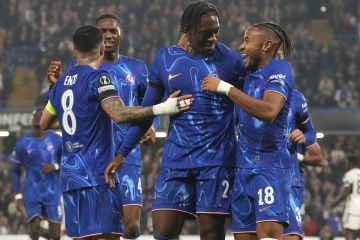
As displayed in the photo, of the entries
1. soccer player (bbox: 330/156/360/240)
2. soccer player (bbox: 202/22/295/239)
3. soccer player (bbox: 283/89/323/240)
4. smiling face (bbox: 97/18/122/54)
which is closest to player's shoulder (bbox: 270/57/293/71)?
soccer player (bbox: 202/22/295/239)

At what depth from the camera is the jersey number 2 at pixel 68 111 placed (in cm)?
732

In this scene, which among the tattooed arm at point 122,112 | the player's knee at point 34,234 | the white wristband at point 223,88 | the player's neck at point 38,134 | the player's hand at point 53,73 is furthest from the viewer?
the player's neck at point 38,134

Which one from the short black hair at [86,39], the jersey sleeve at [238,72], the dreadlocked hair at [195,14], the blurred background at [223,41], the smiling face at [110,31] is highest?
the blurred background at [223,41]

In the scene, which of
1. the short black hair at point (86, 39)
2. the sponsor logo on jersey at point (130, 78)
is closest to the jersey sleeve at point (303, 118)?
the sponsor logo on jersey at point (130, 78)

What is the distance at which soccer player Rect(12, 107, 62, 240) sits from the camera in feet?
51.1

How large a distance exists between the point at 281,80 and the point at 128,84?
2.72m

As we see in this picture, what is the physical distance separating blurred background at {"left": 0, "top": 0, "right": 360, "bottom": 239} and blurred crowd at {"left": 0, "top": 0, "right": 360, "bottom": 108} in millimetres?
34

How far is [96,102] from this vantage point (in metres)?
A: 7.24

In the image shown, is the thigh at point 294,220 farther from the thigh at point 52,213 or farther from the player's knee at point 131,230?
the thigh at point 52,213

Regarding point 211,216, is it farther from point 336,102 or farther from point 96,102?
point 336,102

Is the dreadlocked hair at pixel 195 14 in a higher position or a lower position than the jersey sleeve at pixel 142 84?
higher

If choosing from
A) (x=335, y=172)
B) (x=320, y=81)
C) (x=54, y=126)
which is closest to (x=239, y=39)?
(x=320, y=81)

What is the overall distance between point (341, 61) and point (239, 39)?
11.2 feet

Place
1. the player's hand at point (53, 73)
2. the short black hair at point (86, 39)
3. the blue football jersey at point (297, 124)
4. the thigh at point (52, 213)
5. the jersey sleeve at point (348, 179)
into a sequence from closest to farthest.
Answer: the short black hair at point (86, 39), the player's hand at point (53, 73), the blue football jersey at point (297, 124), the thigh at point (52, 213), the jersey sleeve at point (348, 179)
